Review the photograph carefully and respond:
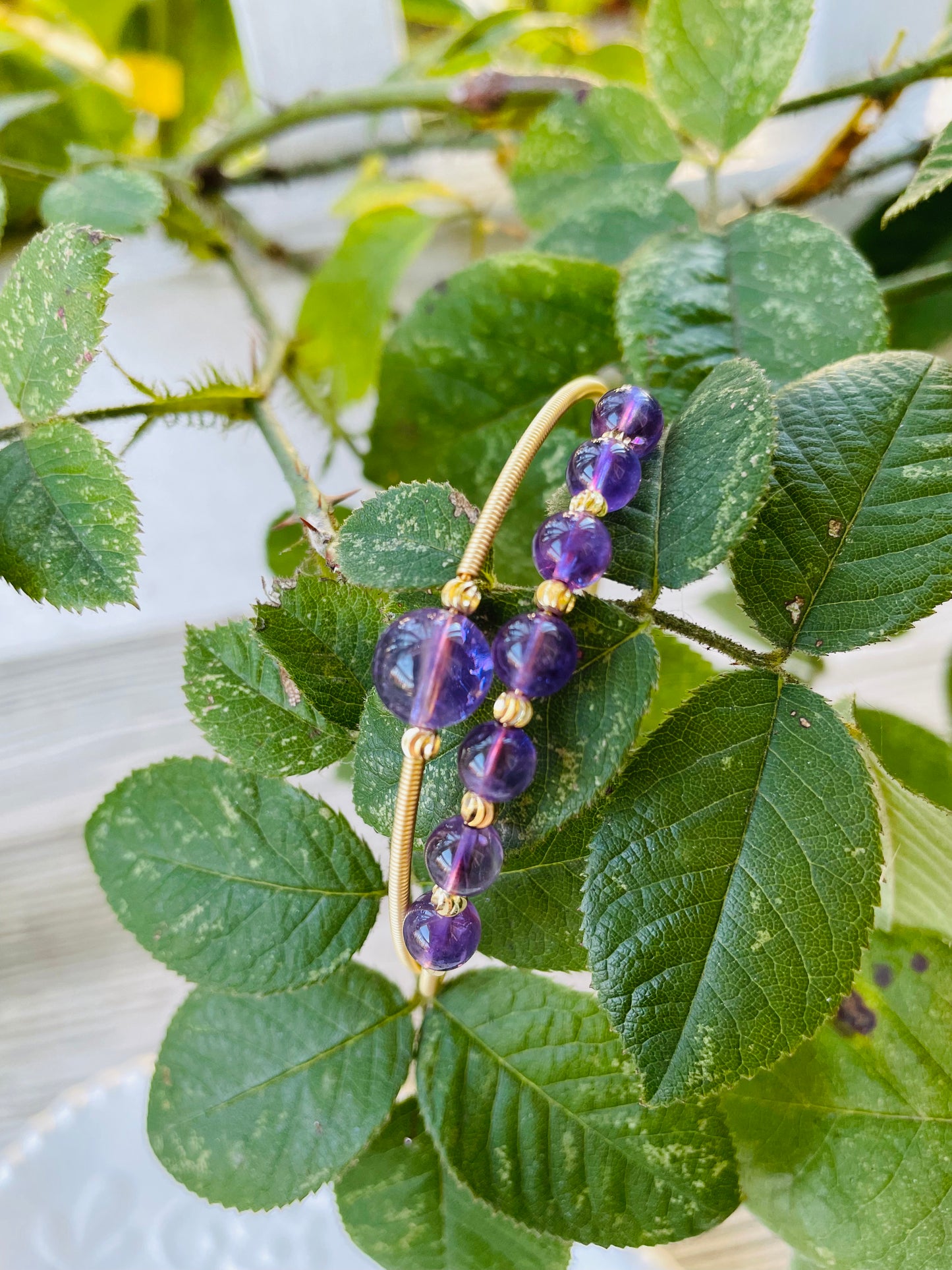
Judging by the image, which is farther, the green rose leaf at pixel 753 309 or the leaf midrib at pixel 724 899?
the green rose leaf at pixel 753 309

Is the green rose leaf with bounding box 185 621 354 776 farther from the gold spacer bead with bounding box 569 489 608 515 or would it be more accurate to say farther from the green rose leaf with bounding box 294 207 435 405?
the green rose leaf with bounding box 294 207 435 405

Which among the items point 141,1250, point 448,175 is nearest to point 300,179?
point 448,175

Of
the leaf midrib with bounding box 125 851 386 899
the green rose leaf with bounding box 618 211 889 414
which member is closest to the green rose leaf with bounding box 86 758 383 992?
the leaf midrib with bounding box 125 851 386 899

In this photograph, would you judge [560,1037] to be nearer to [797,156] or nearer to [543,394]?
[543,394]

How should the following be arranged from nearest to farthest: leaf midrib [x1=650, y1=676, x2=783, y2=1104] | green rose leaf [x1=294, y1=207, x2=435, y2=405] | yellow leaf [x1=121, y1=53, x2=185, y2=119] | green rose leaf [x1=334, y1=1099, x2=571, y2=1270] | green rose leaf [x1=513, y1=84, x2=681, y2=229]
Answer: leaf midrib [x1=650, y1=676, x2=783, y2=1104]
green rose leaf [x1=334, y1=1099, x2=571, y2=1270]
green rose leaf [x1=513, y1=84, x2=681, y2=229]
green rose leaf [x1=294, y1=207, x2=435, y2=405]
yellow leaf [x1=121, y1=53, x2=185, y2=119]

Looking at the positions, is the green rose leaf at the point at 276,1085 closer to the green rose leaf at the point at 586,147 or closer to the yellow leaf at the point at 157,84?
the green rose leaf at the point at 586,147

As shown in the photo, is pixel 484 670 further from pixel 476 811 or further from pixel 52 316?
pixel 52 316

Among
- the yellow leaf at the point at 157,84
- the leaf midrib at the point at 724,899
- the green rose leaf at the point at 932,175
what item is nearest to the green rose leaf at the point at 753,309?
the green rose leaf at the point at 932,175

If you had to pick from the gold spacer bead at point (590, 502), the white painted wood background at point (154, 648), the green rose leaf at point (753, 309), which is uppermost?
the green rose leaf at point (753, 309)
